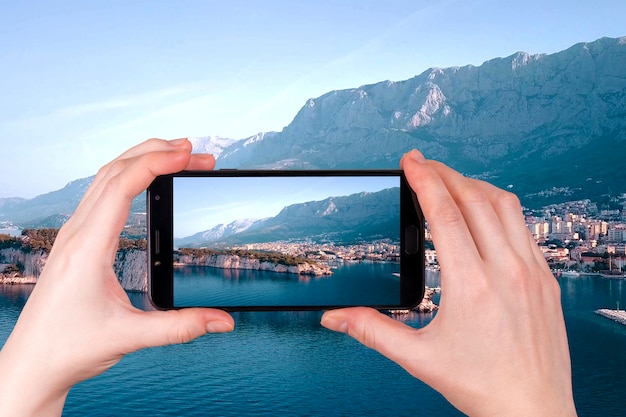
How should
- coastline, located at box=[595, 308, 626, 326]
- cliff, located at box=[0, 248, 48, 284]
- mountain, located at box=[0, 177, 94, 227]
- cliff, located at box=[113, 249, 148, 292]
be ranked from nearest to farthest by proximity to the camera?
cliff, located at box=[113, 249, 148, 292] < coastline, located at box=[595, 308, 626, 326] < cliff, located at box=[0, 248, 48, 284] < mountain, located at box=[0, 177, 94, 227]

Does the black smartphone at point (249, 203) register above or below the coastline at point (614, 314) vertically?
above

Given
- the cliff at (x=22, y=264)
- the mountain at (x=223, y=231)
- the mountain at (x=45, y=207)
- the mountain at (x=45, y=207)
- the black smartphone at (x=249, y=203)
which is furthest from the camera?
the mountain at (x=45, y=207)

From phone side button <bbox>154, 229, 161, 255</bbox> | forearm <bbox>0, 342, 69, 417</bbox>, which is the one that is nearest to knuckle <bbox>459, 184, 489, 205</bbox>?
forearm <bbox>0, 342, 69, 417</bbox>

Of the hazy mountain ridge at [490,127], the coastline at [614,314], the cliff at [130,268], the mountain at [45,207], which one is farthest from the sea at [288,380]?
the hazy mountain ridge at [490,127]

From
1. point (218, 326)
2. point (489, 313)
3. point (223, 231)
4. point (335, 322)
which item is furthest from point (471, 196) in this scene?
point (223, 231)

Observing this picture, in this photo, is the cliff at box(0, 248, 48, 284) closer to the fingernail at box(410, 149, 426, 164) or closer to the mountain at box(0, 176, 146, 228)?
the mountain at box(0, 176, 146, 228)

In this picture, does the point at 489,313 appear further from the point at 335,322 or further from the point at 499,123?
the point at 499,123

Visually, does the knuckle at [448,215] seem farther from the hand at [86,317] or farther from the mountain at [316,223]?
the mountain at [316,223]
